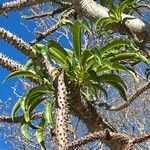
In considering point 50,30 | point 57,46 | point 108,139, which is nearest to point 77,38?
point 57,46

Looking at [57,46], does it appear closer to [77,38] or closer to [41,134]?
[77,38]

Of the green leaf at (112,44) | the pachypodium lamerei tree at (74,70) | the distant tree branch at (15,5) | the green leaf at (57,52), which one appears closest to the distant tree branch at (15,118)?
the pachypodium lamerei tree at (74,70)

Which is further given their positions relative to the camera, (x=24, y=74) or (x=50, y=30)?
(x=50, y=30)

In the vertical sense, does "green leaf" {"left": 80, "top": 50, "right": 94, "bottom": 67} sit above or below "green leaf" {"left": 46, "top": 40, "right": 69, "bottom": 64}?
below

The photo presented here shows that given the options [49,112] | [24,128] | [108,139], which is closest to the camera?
[108,139]

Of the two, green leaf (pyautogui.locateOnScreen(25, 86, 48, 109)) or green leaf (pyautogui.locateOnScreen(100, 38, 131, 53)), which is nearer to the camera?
green leaf (pyautogui.locateOnScreen(25, 86, 48, 109))

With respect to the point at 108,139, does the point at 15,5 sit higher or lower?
higher

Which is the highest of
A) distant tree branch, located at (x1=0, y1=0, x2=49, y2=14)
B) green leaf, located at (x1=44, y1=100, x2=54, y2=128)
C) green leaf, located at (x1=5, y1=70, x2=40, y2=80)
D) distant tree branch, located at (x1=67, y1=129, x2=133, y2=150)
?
distant tree branch, located at (x1=0, y1=0, x2=49, y2=14)

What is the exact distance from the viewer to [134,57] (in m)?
2.73

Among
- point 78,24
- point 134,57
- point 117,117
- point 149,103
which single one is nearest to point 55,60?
point 78,24

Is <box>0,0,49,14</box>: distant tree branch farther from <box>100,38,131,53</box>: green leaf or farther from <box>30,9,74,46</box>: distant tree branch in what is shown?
<box>100,38,131,53</box>: green leaf

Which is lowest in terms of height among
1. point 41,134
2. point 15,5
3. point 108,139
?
point 108,139

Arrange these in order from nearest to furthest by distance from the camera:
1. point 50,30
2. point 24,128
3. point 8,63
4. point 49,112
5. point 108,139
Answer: point 108,139 → point 8,63 → point 49,112 → point 24,128 → point 50,30

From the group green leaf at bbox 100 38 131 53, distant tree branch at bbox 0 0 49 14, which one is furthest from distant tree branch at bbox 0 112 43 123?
distant tree branch at bbox 0 0 49 14
